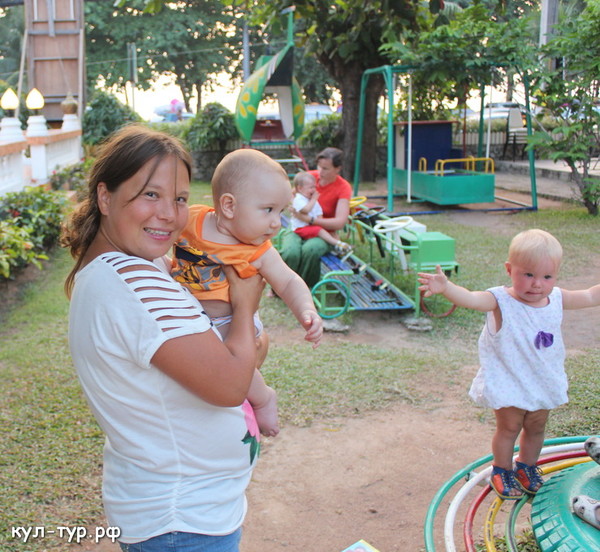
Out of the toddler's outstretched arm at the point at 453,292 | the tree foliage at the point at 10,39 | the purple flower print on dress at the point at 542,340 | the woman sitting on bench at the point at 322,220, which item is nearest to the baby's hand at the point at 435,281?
the toddler's outstretched arm at the point at 453,292

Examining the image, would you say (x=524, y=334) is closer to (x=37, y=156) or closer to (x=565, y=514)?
(x=565, y=514)

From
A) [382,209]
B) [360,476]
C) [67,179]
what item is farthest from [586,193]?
[360,476]

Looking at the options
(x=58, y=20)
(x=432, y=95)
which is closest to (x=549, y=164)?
(x=432, y=95)

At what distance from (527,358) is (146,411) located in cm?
183

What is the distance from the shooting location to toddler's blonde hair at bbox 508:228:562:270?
8.79 feet

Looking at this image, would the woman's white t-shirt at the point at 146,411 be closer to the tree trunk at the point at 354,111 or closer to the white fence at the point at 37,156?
the white fence at the point at 37,156

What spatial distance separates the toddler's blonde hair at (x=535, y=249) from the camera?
2678 mm

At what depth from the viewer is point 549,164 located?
17.6 metres

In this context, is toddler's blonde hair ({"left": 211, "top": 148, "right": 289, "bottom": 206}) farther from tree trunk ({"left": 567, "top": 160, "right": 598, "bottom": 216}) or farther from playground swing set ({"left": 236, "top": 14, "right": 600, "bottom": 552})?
tree trunk ({"left": 567, "top": 160, "right": 598, "bottom": 216})

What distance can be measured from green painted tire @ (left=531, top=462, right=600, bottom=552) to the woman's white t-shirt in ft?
4.58

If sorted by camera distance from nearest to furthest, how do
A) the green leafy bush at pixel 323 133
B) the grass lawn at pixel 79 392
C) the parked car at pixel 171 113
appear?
the grass lawn at pixel 79 392
the green leafy bush at pixel 323 133
the parked car at pixel 171 113

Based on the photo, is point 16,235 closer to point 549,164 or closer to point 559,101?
point 559,101

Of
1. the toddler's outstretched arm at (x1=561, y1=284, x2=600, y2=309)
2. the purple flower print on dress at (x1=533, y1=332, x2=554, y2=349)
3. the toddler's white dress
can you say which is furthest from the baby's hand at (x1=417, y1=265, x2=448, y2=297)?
the toddler's outstretched arm at (x1=561, y1=284, x2=600, y2=309)

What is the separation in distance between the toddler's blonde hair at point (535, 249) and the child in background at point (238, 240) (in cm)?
116
